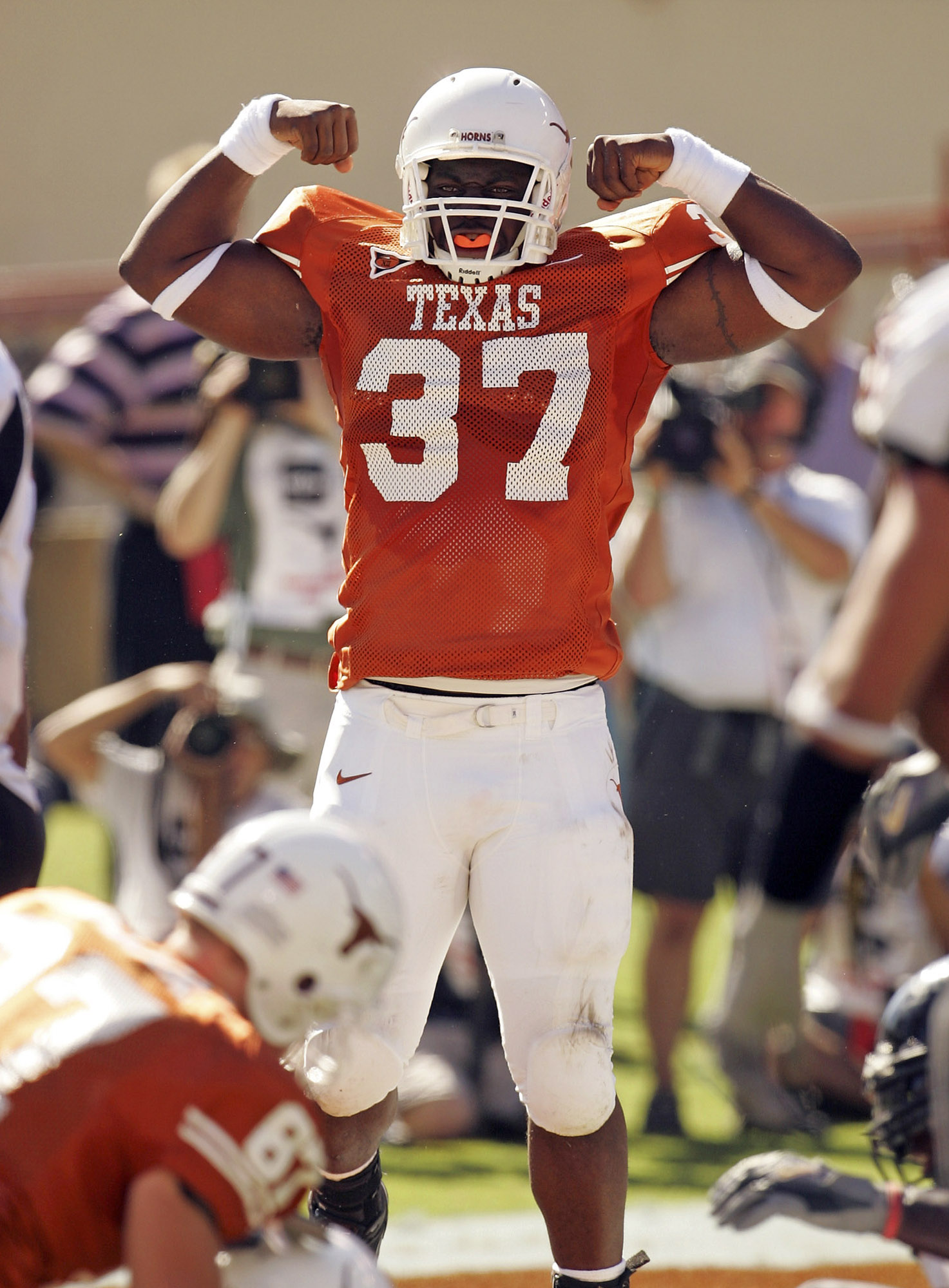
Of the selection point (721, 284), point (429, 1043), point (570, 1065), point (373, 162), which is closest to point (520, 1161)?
point (429, 1043)

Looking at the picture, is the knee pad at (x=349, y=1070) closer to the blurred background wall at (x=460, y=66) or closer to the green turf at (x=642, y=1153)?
the green turf at (x=642, y=1153)

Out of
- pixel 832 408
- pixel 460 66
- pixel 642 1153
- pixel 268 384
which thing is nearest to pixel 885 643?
pixel 642 1153

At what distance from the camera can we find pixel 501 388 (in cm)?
295

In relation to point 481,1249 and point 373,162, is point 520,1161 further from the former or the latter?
point 373,162

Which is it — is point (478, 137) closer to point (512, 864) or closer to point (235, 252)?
point (235, 252)

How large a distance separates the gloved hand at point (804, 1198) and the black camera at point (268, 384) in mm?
2796

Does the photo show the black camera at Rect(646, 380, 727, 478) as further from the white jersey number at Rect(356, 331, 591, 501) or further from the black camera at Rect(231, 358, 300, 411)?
the white jersey number at Rect(356, 331, 591, 501)

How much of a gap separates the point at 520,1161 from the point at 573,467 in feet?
7.78

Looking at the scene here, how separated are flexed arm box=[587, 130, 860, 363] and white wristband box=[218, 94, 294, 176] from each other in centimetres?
57

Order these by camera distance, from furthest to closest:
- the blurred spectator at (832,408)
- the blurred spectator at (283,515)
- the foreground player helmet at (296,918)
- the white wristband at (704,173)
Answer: the blurred spectator at (832,408) → the blurred spectator at (283,515) → the white wristband at (704,173) → the foreground player helmet at (296,918)

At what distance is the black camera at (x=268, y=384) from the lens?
4.88 metres

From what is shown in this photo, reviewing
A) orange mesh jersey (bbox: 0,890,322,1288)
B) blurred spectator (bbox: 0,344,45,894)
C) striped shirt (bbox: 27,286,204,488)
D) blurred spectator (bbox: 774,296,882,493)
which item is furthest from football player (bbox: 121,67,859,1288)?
blurred spectator (bbox: 774,296,882,493)

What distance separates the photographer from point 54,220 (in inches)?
531

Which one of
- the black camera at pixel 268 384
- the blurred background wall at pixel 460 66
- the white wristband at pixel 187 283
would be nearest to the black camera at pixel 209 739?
the black camera at pixel 268 384
